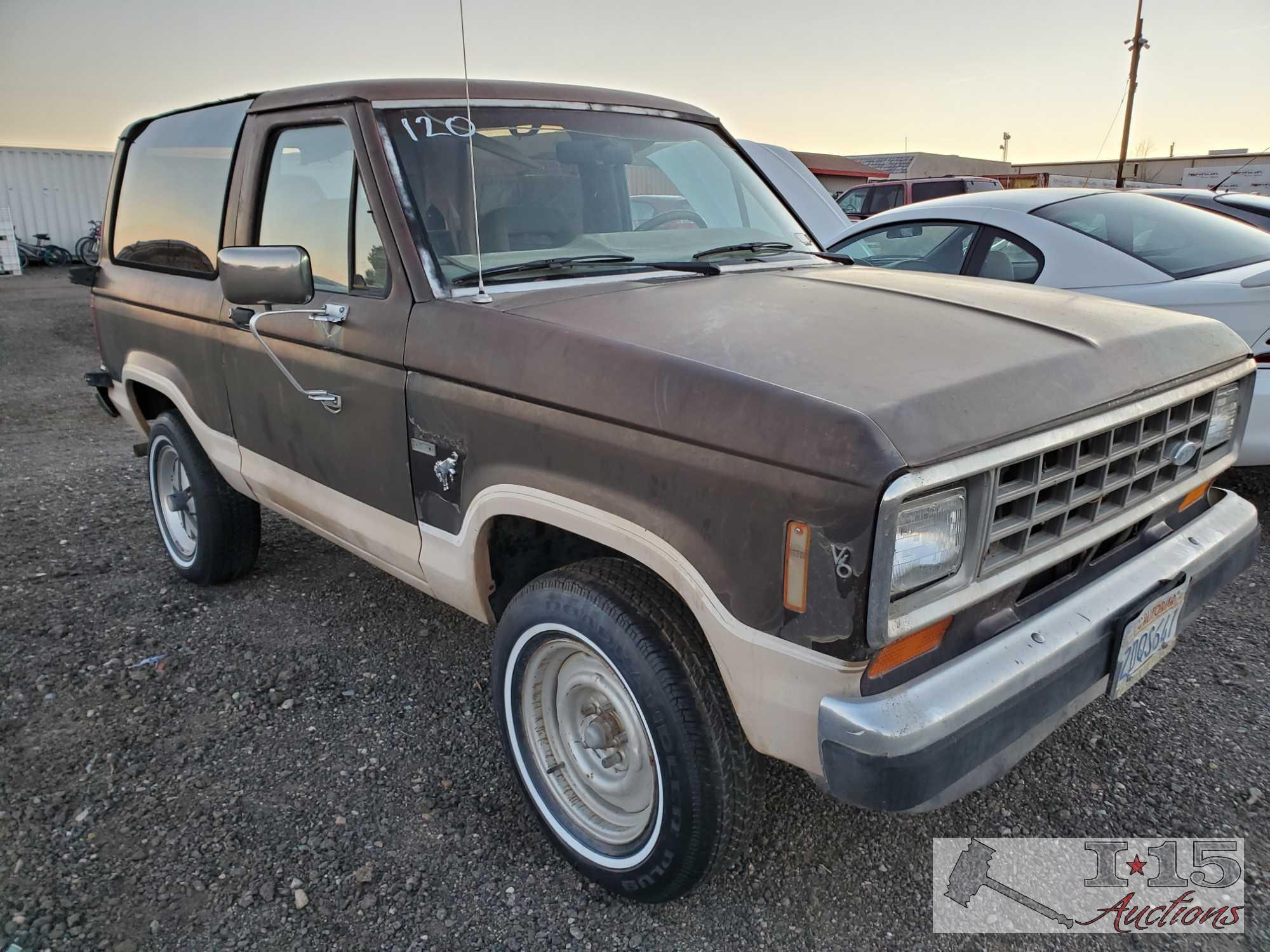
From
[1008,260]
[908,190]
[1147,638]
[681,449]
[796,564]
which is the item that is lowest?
[1147,638]

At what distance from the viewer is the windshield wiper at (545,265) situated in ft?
8.14

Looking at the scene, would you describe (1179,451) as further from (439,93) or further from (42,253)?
(42,253)

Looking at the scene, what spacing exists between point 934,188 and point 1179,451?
13.2m

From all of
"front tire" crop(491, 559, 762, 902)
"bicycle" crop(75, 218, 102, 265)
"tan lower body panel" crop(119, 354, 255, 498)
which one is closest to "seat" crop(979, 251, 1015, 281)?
"front tire" crop(491, 559, 762, 902)

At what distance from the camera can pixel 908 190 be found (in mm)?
13844

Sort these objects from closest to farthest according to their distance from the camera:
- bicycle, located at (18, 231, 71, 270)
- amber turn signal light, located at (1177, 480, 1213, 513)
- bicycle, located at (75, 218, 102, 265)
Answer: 1. amber turn signal light, located at (1177, 480, 1213, 513)
2. bicycle, located at (18, 231, 71, 270)
3. bicycle, located at (75, 218, 102, 265)

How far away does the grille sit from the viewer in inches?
71.2

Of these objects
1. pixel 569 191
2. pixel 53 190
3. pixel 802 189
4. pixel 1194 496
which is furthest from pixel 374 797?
pixel 53 190

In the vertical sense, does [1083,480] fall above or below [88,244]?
above

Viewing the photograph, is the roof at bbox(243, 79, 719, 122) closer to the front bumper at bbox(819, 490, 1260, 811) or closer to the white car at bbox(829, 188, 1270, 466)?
the white car at bbox(829, 188, 1270, 466)

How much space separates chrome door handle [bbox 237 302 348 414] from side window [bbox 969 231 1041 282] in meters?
3.58

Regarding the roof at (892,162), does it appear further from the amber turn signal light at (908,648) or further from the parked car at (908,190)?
the amber turn signal light at (908,648)

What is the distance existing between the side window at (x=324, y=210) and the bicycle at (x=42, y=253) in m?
21.2

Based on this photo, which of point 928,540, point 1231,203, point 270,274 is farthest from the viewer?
point 1231,203
